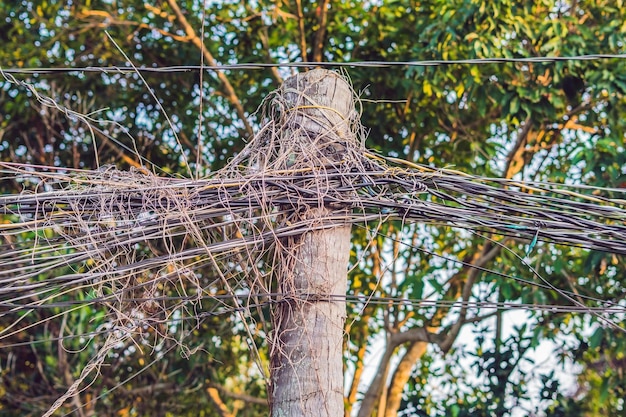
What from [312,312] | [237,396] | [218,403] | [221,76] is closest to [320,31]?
[221,76]

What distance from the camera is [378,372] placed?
22.6ft

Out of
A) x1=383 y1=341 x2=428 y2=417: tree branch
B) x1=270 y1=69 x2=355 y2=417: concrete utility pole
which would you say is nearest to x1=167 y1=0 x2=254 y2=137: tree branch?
x1=383 y1=341 x2=428 y2=417: tree branch

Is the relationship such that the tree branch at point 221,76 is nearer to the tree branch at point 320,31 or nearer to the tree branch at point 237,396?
the tree branch at point 320,31

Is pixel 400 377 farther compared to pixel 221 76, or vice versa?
pixel 400 377

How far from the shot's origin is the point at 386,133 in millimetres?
6828

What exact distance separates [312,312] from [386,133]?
3776 millimetres

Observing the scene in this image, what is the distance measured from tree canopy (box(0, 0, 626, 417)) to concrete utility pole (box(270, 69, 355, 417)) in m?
2.50

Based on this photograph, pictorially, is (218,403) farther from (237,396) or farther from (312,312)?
(312,312)

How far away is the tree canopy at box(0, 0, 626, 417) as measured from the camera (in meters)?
5.92

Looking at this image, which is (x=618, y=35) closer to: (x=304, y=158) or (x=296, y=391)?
(x=304, y=158)

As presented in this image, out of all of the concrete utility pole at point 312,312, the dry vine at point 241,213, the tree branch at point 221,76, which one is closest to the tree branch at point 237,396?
the tree branch at point 221,76

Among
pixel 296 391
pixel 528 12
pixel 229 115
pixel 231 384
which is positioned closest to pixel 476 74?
pixel 528 12

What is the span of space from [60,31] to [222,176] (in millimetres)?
4139

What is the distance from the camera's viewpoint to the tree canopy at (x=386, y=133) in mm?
5922
